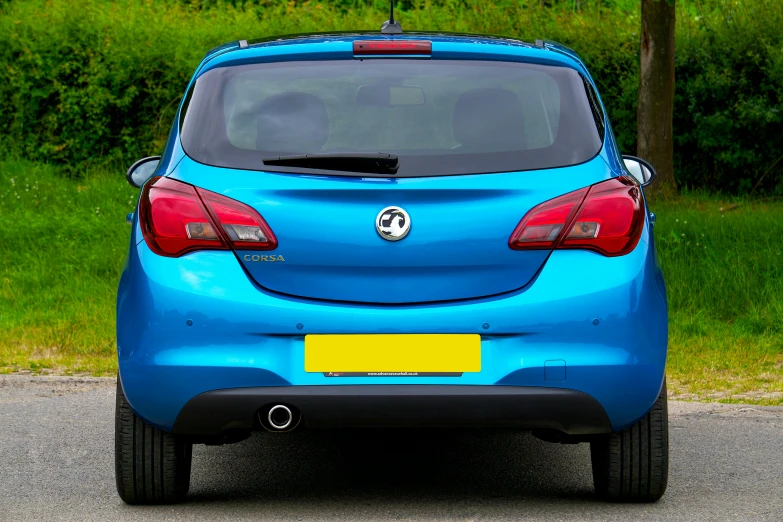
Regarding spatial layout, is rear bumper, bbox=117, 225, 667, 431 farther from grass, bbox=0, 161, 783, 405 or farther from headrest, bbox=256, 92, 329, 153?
grass, bbox=0, 161, 783, 405

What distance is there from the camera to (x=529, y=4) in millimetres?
15711

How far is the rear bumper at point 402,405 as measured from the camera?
13.9 feet

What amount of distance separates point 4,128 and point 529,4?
6.07 m

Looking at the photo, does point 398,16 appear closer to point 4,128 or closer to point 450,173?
point 4,128

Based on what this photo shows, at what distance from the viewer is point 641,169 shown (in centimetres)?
551

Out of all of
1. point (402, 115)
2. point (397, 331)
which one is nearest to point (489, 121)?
point (402, 115)

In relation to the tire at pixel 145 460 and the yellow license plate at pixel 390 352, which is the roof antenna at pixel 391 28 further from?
the tire at pixel 145 460

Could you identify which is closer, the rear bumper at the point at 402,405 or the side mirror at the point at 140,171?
the rear bumper at the point at 402,405

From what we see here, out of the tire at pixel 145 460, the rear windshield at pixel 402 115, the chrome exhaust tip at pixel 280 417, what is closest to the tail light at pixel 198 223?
the rear windshield at pixel 402 115

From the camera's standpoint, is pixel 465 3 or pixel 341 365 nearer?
pixel 341 365

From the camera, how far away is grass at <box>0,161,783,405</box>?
8.12 metres

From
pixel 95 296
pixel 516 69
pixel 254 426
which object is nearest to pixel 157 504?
pixel 254 426

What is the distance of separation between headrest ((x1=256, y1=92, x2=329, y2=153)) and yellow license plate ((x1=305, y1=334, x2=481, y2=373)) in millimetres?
651

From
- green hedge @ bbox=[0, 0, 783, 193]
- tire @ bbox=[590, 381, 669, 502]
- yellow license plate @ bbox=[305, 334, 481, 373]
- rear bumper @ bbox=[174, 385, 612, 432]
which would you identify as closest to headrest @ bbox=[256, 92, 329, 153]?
yellow license plate @ bbox=[305, 334, 481, 373]
